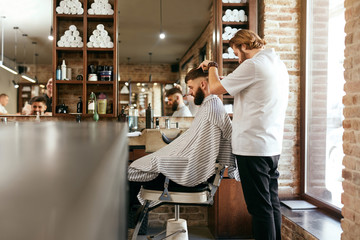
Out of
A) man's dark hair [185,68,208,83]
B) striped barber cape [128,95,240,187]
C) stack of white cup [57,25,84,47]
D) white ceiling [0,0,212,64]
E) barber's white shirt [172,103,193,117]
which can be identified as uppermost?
white ceiling [0,0,212,64]

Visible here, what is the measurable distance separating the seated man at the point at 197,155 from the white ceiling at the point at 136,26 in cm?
309

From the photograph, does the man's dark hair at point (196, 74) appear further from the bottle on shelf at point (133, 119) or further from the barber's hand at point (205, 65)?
the bottle on shelf at point (133, 119)

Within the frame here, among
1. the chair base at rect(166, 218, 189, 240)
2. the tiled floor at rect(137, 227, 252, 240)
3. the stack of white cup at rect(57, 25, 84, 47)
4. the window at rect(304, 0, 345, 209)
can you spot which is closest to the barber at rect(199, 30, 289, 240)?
the chair base at rect(166, 218, 189, 240)

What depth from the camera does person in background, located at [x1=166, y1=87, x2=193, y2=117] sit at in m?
4.37

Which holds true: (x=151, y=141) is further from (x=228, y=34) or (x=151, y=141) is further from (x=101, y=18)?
(x=101, y=18)

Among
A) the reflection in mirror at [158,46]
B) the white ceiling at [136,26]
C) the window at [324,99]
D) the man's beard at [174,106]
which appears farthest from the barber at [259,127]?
the white ceiling at [136,26]

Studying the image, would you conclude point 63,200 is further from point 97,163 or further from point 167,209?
point 167,209

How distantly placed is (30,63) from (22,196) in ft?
30.0

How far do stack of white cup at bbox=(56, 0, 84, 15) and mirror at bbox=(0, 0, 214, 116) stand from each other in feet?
→ 2.56

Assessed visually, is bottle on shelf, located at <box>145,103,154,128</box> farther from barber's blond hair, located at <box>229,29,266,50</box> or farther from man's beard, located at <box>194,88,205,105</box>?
barber's blond hair, located at <box>229,29,266,50</box>

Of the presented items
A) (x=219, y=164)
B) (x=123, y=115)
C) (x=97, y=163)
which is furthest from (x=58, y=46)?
(x=97, y=163)

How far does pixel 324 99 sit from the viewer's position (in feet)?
10.7

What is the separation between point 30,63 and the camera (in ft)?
27.2

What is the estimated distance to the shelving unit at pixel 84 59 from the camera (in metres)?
4.02
